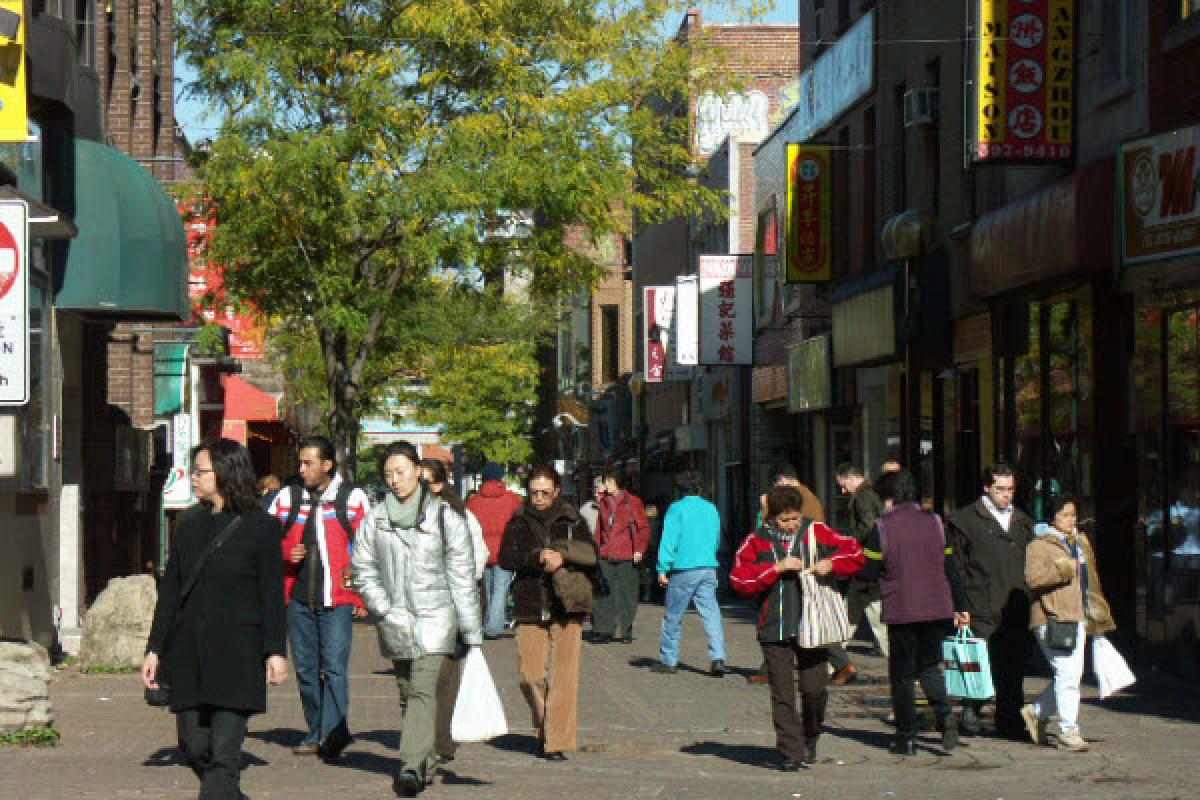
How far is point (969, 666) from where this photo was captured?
1295 cm

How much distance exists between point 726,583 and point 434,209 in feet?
40.1

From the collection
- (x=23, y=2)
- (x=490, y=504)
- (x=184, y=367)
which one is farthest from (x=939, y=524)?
(x=184, y=367)

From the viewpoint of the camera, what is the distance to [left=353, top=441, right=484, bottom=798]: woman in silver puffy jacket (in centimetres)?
1093

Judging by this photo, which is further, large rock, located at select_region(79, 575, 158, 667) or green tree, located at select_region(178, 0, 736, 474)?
green tree, located at select_region(178, 0, 736, 474)

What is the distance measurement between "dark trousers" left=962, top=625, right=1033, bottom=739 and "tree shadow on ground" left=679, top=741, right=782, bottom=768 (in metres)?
1.56

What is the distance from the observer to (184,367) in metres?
36.2

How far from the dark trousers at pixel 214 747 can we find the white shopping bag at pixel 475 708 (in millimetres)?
2662

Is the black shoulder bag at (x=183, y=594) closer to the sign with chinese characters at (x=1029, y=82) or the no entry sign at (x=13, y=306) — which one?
the no entry sign at (x=13, y=306)

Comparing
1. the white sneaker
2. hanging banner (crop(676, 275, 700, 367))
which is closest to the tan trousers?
the white sneaker

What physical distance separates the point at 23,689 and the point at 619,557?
10644mm

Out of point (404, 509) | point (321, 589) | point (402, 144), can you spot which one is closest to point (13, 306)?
point (321, 589)

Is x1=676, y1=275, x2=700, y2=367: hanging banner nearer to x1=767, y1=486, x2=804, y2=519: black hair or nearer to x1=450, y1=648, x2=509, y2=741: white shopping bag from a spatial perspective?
x1=767, y1=486, x2=804, y2=519: black hair

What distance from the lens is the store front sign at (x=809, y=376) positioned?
3269 cm

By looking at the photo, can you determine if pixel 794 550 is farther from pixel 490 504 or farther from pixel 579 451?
pixel 579 451
